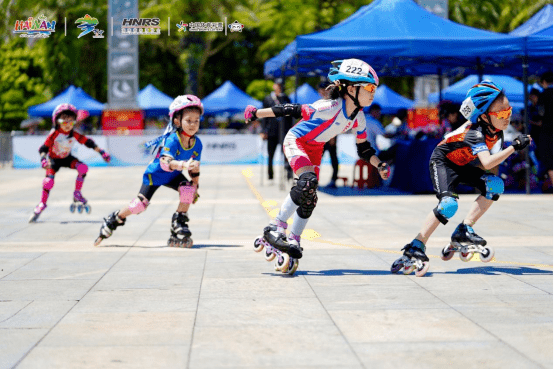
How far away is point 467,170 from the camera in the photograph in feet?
22.9

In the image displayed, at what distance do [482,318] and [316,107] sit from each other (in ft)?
8.09

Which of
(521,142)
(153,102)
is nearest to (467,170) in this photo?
→ (521,142)

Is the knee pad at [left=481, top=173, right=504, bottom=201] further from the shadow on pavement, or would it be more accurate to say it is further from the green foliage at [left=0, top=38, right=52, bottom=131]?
the green foliage at [left=0, top=38, right=52, bottom=131]

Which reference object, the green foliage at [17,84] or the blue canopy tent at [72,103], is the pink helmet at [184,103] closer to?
the blue canopy tent at [72,103]

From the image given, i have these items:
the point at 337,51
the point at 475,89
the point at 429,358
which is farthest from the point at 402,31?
the point at 429,358

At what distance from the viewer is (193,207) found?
13352 mm

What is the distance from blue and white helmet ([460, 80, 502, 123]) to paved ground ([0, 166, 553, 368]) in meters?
1.37

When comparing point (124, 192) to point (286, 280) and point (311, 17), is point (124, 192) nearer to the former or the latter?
point (286, 280)

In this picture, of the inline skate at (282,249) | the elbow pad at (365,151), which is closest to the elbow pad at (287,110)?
the elbow pad at (365,151)

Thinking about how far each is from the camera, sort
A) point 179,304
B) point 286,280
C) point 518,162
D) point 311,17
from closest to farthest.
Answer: point 179,304 < point 286,280 < point 518,162 < point 311,17

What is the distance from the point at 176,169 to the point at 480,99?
Result: 3.13 metres

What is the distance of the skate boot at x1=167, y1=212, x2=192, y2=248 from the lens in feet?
27.9

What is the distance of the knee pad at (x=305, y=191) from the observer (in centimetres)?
646

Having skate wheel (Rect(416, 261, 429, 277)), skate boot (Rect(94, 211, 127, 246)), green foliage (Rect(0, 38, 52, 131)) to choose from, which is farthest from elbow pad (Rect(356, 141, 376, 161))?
green foliage (Rect(0, 38, 52, 131))
